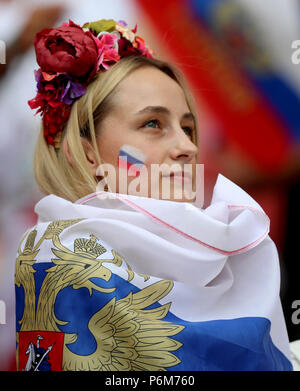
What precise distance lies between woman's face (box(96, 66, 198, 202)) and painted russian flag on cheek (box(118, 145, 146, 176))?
11 millimetres

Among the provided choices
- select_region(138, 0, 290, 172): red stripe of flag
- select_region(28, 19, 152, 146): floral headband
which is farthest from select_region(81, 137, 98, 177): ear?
select_region(138, 0, 290, 172): red stripe of flag

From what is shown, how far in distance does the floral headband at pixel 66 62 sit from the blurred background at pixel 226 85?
0.52 metres

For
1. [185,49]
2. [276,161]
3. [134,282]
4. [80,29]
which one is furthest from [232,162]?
[134,282]

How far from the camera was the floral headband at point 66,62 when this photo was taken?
155cm

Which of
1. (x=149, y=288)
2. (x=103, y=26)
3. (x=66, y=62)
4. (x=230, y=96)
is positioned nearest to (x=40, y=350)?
(x=149, y=288)

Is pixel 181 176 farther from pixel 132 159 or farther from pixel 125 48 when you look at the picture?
pixel 125 48

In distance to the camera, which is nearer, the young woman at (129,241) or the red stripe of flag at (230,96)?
the young woman at (129,241)

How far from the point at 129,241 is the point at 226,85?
4.15ft

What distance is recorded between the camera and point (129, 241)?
1247 mm

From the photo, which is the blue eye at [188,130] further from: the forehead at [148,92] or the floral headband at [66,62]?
the floral headband at [66,62]

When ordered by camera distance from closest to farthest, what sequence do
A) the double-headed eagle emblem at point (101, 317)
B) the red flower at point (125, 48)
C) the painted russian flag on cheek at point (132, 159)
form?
the double-headed eagle emblem at point (101, 317)
the painted russian flag on cheek at point (132, 159)
the red flower at point (125, 48)

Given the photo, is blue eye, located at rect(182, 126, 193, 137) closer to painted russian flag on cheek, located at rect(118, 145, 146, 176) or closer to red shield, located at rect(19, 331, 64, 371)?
painted russian flag on cheek, located at rect(118, 145, 146, 176)

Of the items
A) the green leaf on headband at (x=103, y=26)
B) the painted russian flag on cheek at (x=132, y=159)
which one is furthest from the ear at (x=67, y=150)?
the green leaf on headband at (x=103, y=26)
